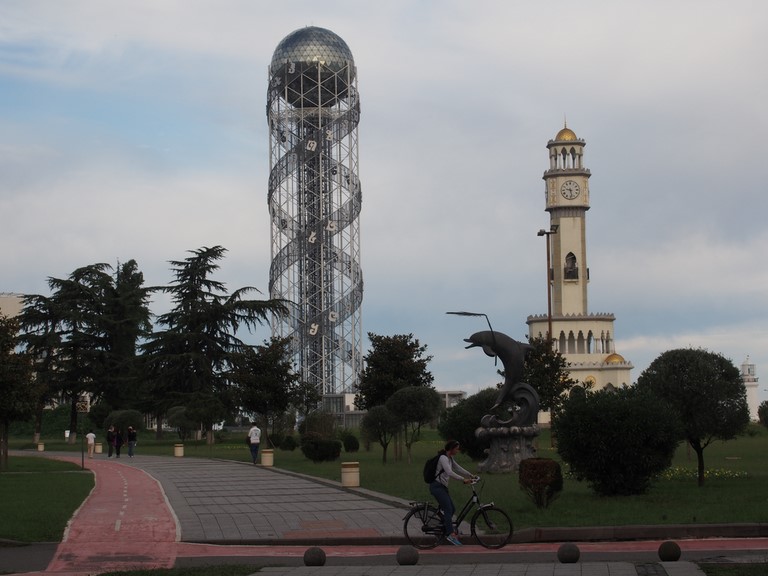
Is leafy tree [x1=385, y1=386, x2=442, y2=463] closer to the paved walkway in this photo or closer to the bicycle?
the paved walkway

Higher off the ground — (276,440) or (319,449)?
(276,440)

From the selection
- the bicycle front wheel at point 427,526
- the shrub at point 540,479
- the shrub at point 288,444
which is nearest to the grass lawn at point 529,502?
the shrub at point 540,479

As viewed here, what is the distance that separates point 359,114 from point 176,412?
3392 cm

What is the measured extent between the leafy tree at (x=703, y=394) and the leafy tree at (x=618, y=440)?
3.06 meters

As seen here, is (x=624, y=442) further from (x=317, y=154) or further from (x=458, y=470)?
(x=317, y=154)

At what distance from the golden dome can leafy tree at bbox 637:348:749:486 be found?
2977 inches

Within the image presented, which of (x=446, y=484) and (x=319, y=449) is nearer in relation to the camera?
(x=446, y=484)

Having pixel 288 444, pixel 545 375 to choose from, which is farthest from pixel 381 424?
pixel 545 375

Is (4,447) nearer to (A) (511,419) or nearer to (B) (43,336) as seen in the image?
(A) (511,419)

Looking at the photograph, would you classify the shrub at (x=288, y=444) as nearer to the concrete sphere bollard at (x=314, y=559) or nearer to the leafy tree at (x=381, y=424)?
the leafy tree at (x=381, y=424)

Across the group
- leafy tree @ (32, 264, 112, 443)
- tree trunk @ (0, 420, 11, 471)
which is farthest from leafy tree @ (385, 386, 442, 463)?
leafy tree @ (32, 264, 112, 443)

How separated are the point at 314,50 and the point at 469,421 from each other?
5411cm

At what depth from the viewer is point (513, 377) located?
1212 inches

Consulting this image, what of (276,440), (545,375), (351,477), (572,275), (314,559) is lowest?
(314,559)
